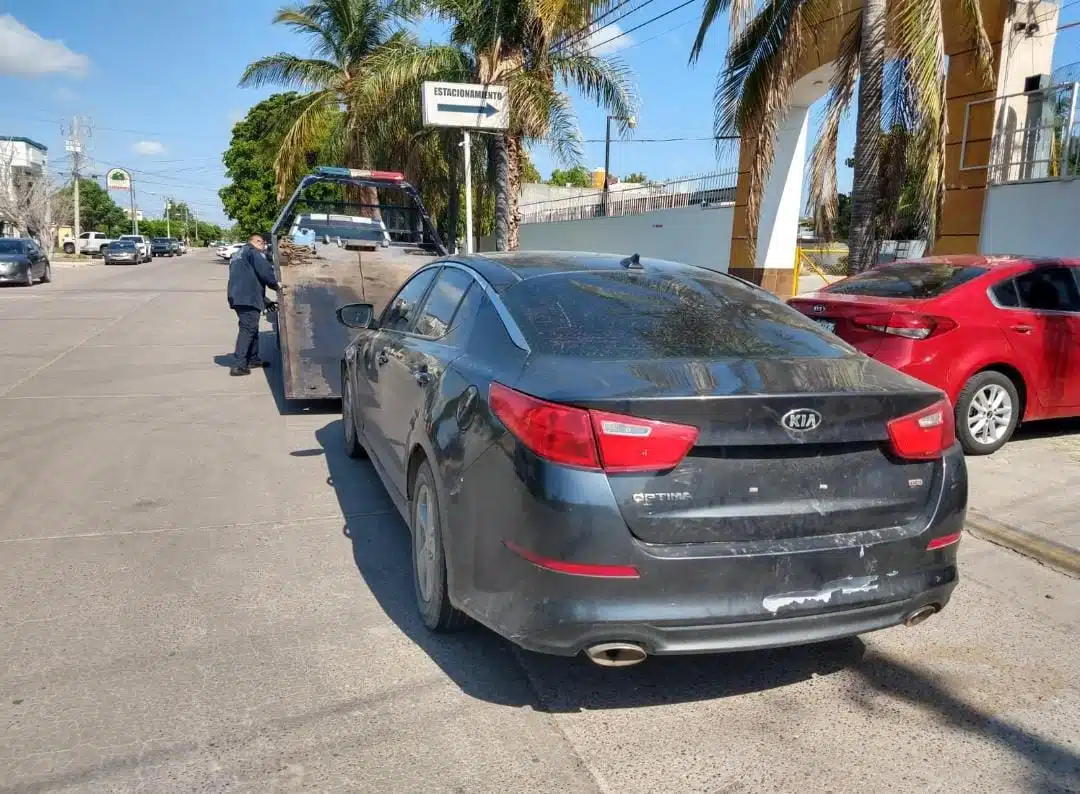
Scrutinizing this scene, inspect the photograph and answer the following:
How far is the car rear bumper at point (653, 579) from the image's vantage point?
2.79m

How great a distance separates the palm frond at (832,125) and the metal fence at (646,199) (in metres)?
4.80

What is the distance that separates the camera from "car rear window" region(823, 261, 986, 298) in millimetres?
6715

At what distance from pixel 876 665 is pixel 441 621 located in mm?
1825

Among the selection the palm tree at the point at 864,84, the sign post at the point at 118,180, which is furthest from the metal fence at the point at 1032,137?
the sign post at the point at 118,180

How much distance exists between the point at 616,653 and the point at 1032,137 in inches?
454

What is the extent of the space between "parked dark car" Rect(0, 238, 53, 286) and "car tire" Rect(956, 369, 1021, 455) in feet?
89.4

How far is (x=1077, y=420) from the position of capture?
815 centimetres

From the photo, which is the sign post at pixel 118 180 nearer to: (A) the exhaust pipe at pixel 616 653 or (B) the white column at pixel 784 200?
(B) the white column at pixel 784 200

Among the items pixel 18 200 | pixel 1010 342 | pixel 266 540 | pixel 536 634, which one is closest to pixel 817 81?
pixel 1010 342

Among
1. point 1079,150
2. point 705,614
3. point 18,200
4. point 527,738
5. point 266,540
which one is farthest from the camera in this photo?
point 18,200

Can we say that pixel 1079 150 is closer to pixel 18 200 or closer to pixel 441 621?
pixel 441 621

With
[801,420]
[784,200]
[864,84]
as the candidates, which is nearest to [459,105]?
[864,84]

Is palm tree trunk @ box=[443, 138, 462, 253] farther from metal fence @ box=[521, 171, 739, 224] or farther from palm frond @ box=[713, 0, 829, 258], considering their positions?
palm frond @ box=[713, 0, 829, 258]

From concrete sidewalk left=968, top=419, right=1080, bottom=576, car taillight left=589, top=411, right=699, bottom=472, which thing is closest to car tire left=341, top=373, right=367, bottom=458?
car taillight left=589, top=411, right=699, bottom=472
